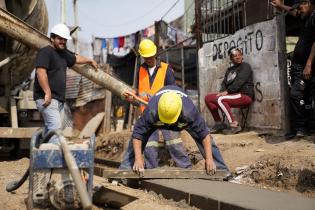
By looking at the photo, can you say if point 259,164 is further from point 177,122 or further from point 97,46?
point 97,46

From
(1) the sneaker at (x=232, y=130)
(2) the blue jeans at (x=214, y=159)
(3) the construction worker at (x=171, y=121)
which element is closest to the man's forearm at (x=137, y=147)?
(3) the construction worker at (x=171, y=121)

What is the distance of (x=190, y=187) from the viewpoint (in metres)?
5.58

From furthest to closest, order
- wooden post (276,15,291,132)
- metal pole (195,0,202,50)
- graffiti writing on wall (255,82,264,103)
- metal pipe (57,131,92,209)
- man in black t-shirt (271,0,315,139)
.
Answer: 1. metal pole (195,0,202,50)
2. graffiti writing on wall (255,82,264,103)
3. wooden post (276,15,291,132)
4. man in black t-shirt (271,0,315,139)
5. metal pipe (57,131,92,209)

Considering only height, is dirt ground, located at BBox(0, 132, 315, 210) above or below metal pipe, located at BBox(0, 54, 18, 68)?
below

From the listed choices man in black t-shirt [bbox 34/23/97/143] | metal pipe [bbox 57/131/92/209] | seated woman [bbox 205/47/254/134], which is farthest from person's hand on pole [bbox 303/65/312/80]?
metal pipe [bbox 57/131/92/209]

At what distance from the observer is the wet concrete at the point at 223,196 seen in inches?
175

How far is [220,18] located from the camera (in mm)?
11297

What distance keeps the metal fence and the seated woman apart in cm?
134

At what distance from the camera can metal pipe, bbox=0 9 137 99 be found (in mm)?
7676

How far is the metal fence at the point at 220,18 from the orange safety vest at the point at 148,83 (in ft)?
11.6

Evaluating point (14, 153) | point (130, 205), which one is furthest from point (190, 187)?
point (14, 153)

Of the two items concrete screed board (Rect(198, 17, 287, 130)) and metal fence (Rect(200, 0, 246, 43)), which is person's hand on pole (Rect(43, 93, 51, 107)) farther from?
metal fence (Rect(200, 0, 246, 43))

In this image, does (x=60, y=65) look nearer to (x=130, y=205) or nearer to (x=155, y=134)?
(x=155, y=134)

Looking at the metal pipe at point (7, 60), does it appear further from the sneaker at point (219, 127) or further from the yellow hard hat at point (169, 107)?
the sneaker at point (219, 127)
